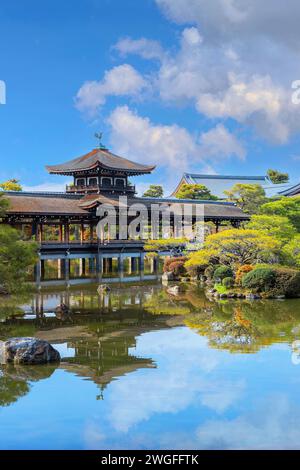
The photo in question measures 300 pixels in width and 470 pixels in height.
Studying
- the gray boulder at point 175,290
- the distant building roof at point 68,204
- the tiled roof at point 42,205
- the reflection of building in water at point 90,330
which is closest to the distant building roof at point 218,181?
the distant building roof at point 68,204

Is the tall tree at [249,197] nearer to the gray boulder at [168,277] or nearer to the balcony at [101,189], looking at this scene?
the balcony at [101,189]

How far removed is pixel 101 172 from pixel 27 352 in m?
27.6

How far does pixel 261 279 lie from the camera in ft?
83.9

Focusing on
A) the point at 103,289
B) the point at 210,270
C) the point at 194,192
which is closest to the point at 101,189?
the point at 210,270

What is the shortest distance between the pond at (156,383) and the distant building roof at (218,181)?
4165 centimetres

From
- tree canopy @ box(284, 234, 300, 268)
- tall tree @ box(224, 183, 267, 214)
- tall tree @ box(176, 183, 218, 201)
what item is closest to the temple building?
tall tree @ box(224, 183, 267, 214)

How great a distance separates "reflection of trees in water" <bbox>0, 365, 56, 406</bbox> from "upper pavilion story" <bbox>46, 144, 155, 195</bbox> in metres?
27.1

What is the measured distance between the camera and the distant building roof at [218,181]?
62094 mm

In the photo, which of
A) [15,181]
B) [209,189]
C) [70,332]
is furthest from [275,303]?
[209,189]

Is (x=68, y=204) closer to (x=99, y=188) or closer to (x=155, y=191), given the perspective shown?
(x=99, y=188)
